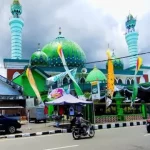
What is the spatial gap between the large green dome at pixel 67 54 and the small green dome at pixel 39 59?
200 centimetres

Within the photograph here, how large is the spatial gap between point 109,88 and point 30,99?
10.6 metres

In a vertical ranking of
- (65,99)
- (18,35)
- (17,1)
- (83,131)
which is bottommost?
(83,131)

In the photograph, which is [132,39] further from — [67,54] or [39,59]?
[39,59]

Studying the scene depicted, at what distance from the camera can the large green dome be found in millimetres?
42031

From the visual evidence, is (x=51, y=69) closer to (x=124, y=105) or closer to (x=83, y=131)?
(x=124, y=105)

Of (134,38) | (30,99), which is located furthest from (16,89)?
(134,38)

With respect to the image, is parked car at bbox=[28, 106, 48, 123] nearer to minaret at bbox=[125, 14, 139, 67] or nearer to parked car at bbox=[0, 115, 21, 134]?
parked car at bbox=[0, 115, 21, 134]

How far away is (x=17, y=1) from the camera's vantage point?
48188 millimetres

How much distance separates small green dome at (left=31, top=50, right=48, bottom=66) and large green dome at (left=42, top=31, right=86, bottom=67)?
6.57 feet

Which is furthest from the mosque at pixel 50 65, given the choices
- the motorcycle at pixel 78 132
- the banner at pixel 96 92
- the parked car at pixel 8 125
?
the motorcycle at pixel 78 132

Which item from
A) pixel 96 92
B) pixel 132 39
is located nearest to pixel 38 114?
pixel 96 92

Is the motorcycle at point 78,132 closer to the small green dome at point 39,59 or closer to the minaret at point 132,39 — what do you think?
the small green dome at point 39,59

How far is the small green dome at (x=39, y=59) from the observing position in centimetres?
3994

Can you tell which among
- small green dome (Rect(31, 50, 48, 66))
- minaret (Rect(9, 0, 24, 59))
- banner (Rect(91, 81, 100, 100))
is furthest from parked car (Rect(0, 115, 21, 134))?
minaret (Rect(9, 0, 24, 59))
